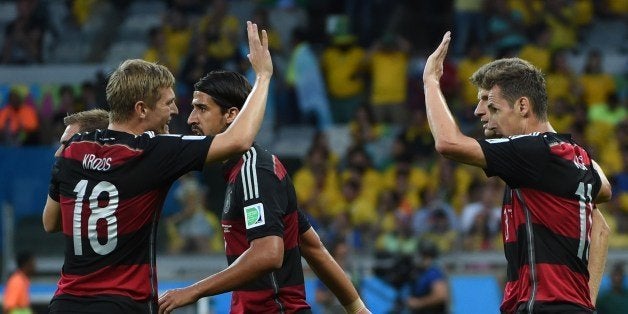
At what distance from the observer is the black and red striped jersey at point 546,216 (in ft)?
18.5

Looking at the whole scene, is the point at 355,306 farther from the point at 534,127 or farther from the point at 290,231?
the point at 534,127

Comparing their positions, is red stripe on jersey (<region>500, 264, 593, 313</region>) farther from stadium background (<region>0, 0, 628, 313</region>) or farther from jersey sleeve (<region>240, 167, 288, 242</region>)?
stadium background (<region>0, 0, 628, 313</region>)

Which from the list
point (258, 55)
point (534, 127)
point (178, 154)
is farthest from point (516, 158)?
point (178, 154)

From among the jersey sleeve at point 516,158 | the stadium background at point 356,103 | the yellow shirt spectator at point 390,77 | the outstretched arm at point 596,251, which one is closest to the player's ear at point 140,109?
the jersey sleeve at point 516,158

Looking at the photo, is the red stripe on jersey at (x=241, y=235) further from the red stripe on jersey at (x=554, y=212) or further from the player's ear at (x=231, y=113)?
the red stripe on jersey at (x=554, y=212)

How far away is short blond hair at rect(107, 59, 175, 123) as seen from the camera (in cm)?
562

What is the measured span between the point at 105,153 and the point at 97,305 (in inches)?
25.5

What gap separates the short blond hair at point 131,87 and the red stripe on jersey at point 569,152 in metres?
1.76

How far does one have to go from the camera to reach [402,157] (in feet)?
48.1

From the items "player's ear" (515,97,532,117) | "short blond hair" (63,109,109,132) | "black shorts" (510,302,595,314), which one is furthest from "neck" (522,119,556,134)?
"short blond hair" (63,109,109,132)

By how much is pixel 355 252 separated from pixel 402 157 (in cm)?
254

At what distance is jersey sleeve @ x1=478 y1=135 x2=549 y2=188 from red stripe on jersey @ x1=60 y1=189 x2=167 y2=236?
1.44 m

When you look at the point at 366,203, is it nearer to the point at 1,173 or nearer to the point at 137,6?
the point at 1,173

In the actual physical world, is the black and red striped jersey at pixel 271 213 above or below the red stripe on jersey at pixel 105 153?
below
